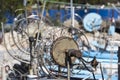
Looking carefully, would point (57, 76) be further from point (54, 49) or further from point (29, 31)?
point (29, 31)

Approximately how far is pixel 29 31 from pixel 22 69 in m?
0.87

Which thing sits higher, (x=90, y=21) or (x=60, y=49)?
(x=60, y=49)

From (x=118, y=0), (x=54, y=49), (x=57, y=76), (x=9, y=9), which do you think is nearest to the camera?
(x=54, y=49)

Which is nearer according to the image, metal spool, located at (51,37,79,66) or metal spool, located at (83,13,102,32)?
metal spool, located at (51,37,79,66)

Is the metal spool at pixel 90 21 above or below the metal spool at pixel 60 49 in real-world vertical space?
below

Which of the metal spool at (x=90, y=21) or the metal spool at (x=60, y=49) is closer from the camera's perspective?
the metal spool at (x=60, y=49)

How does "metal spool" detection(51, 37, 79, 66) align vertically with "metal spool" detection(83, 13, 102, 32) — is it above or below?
above

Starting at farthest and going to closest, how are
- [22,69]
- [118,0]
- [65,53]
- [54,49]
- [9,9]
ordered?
1. [118,0]
2. [9,9]
3. [22,69]
4. [54,49]
5. [65,53]

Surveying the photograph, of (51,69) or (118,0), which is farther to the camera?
(118,0)

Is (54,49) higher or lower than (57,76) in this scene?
higher

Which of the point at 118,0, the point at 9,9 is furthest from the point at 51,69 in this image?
the point at 118,0

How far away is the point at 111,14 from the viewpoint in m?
20.5

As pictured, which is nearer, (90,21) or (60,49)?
(60,49)

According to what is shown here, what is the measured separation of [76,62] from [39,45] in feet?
1.99
